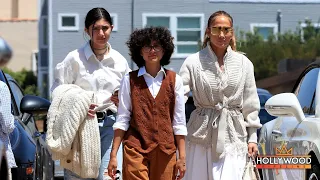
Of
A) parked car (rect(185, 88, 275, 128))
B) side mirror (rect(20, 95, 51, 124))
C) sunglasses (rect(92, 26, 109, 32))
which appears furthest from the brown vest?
parked car (rect(185, 88, 275, 128))

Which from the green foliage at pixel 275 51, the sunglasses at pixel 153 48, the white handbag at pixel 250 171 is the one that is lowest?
the green foliage at pixel 275 51

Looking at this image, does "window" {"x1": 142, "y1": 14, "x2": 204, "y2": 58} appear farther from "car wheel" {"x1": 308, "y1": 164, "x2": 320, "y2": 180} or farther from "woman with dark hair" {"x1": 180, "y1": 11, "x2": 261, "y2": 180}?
"woman with dark hair" {"x1": 180, "y1": 11, "x2": 261, "y2": 180}

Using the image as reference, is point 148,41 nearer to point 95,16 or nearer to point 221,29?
point 221,29

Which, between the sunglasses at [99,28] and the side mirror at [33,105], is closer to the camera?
the sunglasses at [99,28]

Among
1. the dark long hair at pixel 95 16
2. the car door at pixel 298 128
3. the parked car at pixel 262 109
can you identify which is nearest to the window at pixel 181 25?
the parked car at pixel 262 109

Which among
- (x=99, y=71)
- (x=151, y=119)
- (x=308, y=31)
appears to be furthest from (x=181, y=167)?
(x=308, y=31)

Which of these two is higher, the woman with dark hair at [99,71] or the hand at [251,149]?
the woman with dark hair at [99,71]

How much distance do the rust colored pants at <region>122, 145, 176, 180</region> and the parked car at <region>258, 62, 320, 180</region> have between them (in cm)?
159

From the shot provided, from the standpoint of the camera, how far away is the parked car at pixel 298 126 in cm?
802

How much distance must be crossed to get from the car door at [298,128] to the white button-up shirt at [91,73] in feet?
5.64

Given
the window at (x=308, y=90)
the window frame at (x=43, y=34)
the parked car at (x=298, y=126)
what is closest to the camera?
the parked car at (x=298, y=126)

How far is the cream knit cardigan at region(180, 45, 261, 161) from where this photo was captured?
23.7 feet

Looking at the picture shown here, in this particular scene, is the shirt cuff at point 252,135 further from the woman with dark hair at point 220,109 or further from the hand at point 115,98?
the hand at point 115,98

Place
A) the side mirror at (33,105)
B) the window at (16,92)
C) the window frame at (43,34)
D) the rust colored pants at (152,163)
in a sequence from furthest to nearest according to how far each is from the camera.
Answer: the window frame at (43,34) < the window at (16,92) < the side mirror at (33,105) < the rust colored pants at (152,163)
